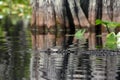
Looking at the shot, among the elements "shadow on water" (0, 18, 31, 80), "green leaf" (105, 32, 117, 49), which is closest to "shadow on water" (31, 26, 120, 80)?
"shadow on water" (0, 18, 31, 80)

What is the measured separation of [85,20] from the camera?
1340cm

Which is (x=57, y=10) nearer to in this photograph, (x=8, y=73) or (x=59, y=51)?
(x=59, y=51)

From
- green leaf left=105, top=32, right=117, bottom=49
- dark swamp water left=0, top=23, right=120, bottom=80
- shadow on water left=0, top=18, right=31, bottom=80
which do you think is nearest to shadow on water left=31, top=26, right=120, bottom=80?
dark swamp water left=0, top=23, right=120, bottom=80

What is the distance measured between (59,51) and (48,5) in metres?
5.66

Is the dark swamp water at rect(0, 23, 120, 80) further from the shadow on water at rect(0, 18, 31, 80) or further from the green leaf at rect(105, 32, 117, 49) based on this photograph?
the green leaf at rect(105, 32, 117, 49)

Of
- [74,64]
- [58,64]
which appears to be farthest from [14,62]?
[74,64]

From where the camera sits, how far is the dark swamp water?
590cm

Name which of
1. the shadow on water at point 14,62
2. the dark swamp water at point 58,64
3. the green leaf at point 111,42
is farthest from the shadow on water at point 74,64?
the green leaf at point 111,42

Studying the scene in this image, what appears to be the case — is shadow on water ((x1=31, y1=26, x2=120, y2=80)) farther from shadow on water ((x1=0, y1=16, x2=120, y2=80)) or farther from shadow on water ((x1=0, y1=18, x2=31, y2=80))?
shadow on water ((x1=0, y1=18, x2=31, y2=80))

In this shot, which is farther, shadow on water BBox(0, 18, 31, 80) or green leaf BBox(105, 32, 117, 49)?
green leaf BBox(105, 32, 117, 49)

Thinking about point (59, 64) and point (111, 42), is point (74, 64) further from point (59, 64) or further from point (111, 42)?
point (111, 42)

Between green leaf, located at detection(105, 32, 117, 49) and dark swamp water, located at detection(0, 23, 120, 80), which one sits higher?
green leaf, located at detection(105, 32, 117, 49)

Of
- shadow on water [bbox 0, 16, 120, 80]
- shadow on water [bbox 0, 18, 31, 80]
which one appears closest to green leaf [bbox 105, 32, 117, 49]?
shadow on water [bbox 0, 16, 120, 80]

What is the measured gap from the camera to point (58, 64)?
6.83m
